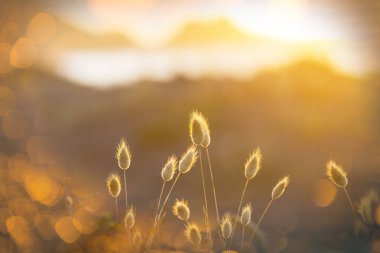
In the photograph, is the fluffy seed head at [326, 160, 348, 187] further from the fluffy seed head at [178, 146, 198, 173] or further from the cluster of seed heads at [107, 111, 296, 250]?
the fluffy seed head at [178, 146, 198, 173]

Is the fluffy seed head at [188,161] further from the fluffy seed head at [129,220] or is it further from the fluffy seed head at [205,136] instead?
the fluffy seed head at [129,220]

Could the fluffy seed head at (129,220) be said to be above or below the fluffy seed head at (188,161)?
below

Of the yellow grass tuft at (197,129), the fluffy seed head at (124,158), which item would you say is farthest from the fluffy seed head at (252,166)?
the fluffy seed head at (124,158)

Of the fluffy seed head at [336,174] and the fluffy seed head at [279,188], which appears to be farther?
the fluffy seed head at [336,174]

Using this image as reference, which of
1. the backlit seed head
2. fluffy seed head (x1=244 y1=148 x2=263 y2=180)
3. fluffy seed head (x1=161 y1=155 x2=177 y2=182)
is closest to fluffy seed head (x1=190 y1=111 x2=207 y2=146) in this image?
the backlit seed head

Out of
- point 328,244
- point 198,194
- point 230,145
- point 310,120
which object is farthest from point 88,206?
point 310,120

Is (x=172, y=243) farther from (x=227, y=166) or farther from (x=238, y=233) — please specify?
(x=227, y=166)

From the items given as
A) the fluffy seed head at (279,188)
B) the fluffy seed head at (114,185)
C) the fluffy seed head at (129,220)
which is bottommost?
the fluffy seed head at (129,220)

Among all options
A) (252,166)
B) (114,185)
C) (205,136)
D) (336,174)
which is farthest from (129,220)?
(336,174)

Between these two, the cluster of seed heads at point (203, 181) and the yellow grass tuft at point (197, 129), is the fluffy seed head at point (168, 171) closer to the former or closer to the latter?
the cluster of seed heads at point (203, 181)
